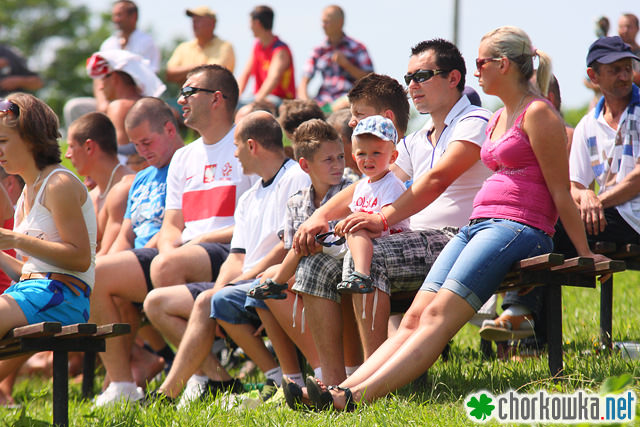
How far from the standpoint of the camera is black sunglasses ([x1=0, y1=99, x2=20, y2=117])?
4.70 metres

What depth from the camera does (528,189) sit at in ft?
14.7

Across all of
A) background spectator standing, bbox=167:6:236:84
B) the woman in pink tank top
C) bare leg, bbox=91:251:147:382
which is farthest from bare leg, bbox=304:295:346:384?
background spectator standing, bbox=167:6:236:84

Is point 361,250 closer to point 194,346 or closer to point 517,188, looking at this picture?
point 517,188

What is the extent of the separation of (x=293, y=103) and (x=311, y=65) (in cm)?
396

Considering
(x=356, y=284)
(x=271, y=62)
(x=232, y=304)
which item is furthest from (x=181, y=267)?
(x=271, y=62)

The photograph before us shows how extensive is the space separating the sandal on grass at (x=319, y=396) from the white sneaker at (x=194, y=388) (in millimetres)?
1339

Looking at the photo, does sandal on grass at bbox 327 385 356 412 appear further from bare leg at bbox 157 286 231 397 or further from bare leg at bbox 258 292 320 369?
bare leg at bbox 157 286 231 397

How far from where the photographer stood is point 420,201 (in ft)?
15.6

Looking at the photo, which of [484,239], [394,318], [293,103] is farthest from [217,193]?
[484,239]

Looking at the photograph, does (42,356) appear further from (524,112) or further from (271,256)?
(524,112)

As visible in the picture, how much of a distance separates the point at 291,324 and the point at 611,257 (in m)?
1.93

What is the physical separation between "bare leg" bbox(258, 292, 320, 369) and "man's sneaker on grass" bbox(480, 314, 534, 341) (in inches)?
50.9

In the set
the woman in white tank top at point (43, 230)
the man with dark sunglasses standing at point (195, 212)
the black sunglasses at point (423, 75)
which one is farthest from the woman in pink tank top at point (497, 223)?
the man with dark sunglasses standing at point (195, 212)

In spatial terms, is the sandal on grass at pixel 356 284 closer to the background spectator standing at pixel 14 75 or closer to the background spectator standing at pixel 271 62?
the background spectator standing at pixel 271 62
